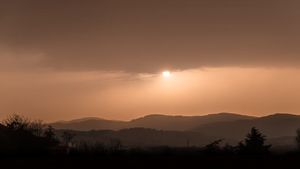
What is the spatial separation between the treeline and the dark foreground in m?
1.41

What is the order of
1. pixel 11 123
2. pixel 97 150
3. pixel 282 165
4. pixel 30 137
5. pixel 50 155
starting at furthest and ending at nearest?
pixel 11 123, pixel 30 137, pixel 97 150, pixel 50 155, pixel 282 165

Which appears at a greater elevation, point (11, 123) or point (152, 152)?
point (11, 123)

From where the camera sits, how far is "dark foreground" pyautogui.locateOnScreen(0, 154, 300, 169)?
84.5 feet

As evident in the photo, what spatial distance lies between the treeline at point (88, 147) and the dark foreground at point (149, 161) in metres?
1.41

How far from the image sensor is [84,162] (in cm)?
2652

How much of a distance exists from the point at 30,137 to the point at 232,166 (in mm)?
57542

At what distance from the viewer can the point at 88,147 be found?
3288 centimetres

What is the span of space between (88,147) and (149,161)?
24.1 ft

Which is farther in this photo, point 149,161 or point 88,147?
point 88,147

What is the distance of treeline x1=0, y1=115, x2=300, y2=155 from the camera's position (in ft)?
97.4

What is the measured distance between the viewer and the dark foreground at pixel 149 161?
25.8 m

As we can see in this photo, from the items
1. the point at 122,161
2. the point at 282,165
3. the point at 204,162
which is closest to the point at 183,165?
the point at 204,162

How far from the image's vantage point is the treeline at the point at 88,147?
97.4 ft

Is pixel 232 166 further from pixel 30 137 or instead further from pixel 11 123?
pixel 11 123
